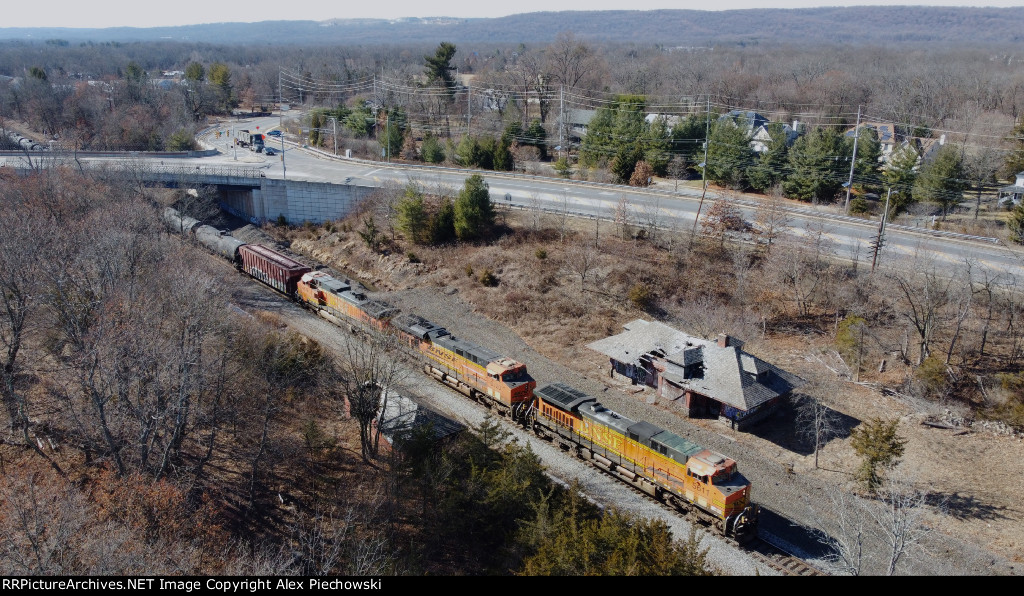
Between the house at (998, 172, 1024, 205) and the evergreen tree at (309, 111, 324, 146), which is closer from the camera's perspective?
the house at (998, 172, 1024, 205)

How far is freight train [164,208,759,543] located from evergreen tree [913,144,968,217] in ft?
145

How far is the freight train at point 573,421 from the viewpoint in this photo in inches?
1032

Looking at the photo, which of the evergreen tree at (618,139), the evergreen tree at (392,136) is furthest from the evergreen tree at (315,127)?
the evergreen tree at (618,139)

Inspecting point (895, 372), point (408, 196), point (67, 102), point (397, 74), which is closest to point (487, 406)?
point (895, 372)

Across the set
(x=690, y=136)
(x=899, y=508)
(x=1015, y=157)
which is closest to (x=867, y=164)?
(x=690, y=136)

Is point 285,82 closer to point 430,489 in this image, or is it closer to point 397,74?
point 397,74

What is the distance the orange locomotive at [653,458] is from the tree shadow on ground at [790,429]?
674 cm

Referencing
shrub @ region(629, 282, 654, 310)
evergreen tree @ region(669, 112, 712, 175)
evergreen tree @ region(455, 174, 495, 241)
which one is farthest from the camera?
evergreen tree @ region(669, 112, 712, 175)

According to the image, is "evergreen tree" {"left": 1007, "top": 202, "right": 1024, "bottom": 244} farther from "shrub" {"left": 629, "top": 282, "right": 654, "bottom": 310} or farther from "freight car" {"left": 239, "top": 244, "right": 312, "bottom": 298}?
"freight car" {"left": 239, "top": 244, "right": 312, "bottom": 298}

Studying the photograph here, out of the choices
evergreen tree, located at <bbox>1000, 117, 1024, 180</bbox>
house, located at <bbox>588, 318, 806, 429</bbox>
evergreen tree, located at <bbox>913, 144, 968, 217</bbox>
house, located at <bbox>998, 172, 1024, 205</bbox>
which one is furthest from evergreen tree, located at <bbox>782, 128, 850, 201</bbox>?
house, located at <bbox>588, 318, 806, 429</bbox>

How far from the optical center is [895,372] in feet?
131

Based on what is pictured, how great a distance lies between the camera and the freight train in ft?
86.0
